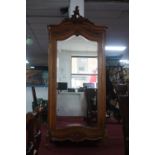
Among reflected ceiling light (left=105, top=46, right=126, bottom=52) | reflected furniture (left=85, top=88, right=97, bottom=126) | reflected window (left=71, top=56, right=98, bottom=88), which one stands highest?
reflected ceiling light (left=105, top=46, right=126, bottom=52)

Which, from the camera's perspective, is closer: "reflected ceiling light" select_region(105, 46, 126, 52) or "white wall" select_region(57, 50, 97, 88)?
"white wall" select_region(57, 50, 97, 88)

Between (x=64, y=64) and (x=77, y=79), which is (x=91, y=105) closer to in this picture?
(x=77, y=79)

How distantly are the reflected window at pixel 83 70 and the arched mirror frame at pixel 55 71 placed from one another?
0.08 meters

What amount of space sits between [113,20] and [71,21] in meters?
2.56

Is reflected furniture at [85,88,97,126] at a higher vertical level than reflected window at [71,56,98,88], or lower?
lower

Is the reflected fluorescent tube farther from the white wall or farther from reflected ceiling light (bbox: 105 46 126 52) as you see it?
the white wall

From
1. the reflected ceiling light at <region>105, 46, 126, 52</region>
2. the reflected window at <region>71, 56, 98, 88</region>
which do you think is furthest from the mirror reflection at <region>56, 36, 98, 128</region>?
the reflected ceiling light at <region>105, 46, 126, 52</region>

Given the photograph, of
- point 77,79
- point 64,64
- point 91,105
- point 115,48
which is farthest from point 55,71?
point 115,48

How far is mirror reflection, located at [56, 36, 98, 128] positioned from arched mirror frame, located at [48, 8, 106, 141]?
2.1 inches

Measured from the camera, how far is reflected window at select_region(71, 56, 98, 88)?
11.9 ft

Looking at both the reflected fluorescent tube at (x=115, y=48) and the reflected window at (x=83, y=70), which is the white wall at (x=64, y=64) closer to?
the reflected window at (x=83, y=70)

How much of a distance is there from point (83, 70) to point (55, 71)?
15.1 inches
